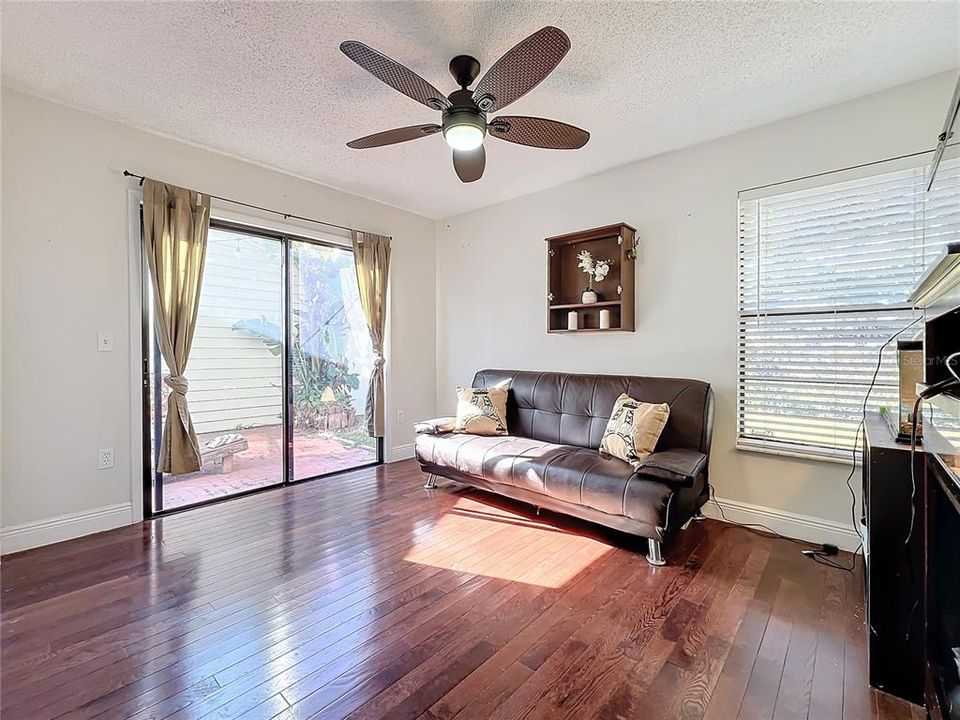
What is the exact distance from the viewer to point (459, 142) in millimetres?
2197

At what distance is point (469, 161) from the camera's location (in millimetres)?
2479

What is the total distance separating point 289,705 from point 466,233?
13.5 feet

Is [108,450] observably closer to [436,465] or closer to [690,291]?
[436,465]

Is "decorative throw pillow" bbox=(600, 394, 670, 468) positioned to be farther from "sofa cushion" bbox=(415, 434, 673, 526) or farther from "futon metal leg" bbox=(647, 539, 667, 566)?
"futon metal leg" bbox=(647, 539, 667, 566)

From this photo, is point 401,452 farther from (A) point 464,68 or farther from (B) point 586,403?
(A) point 464,68

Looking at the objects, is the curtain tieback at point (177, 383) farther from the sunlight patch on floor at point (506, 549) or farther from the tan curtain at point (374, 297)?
the sunlight patch on floor at point (506, 549)

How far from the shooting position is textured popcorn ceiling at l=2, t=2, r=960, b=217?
74.9 inches

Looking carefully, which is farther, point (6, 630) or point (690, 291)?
point (690, 291)

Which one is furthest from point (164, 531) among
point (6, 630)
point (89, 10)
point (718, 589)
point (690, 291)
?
point (690, 291)

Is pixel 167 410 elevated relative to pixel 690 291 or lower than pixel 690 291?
lower

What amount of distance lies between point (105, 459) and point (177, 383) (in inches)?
24.6

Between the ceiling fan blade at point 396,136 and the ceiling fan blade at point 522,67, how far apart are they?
1.03 ft

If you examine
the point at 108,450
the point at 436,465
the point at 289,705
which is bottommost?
A: the point at 289,705

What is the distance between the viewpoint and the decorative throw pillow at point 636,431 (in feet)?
9.24
